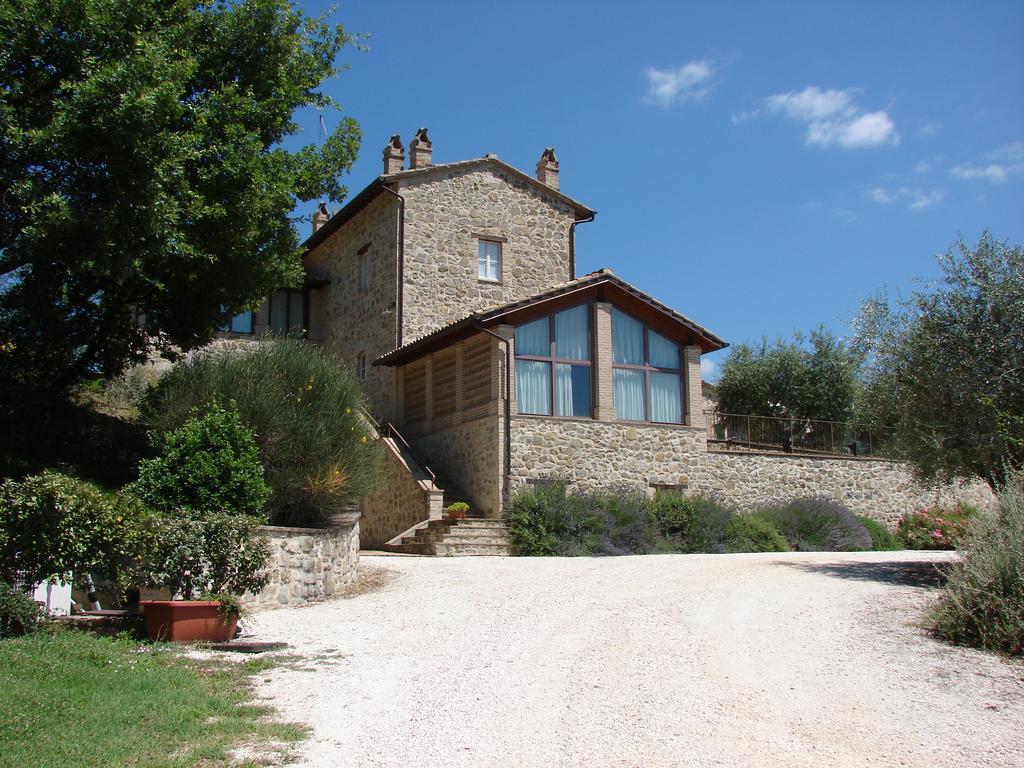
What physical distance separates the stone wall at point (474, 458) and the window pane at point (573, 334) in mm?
2347

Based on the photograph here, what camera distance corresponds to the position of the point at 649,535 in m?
18.5

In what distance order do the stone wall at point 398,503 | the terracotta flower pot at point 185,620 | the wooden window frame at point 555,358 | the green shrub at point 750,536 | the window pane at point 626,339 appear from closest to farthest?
1. the terracotta flower pot at point 185,620
2. the green shrub at point 750,536
3. the stone wall at point 398,503
4. the wooden window frame at point 555,358
5. the window pane at point 626,339

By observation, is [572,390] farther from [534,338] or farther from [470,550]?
[470,550]

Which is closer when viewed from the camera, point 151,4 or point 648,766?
point 648,766

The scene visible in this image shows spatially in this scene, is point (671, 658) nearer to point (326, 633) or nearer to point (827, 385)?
point (326, 633)

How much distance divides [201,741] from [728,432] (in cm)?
2073

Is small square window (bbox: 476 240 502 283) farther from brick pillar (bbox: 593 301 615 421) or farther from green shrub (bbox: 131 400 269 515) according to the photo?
green shrub (bbox: 131 400 269 515)

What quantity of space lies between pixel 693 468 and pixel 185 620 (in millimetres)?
14614

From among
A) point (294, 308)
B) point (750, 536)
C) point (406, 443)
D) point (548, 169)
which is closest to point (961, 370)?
point (750, 536)

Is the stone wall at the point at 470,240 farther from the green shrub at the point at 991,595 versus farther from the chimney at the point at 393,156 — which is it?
the green shrub at the point at 991,595

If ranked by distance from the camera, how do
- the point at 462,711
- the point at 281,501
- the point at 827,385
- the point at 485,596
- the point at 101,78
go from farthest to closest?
1. the point at 827,385
2. the point at 281,501
3. the point at 485,596
4. the point at 101,78
5. the point at 462,711

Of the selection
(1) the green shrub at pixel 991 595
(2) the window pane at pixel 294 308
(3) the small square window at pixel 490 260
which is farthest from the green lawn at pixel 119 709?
(2) the window pane at pixel 294 308

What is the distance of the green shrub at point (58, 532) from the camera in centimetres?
862

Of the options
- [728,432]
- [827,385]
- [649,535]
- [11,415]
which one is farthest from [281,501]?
[827,385]
